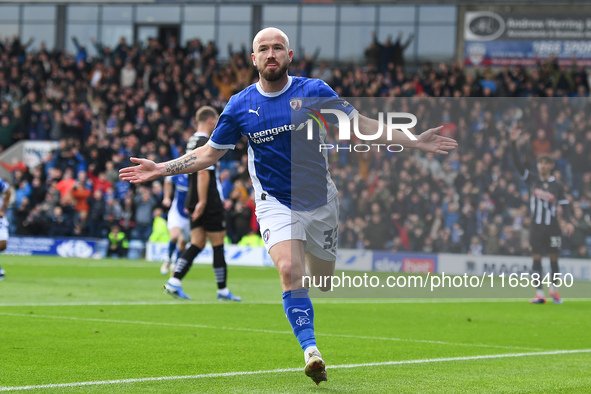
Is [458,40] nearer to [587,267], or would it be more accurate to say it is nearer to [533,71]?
[533,71]

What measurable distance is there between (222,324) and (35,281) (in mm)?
6344

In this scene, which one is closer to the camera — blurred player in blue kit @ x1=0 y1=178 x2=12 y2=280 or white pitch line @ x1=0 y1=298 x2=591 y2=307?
white pitch line @ x1=0 y1=298 x2=591 y2=307

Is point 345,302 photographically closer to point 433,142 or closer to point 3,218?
point 3,218

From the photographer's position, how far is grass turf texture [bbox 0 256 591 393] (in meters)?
6.07

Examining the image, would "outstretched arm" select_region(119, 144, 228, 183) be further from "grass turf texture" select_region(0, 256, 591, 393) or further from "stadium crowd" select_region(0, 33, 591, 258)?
"stadium crowd" select_region(0, 33, 591, 258)

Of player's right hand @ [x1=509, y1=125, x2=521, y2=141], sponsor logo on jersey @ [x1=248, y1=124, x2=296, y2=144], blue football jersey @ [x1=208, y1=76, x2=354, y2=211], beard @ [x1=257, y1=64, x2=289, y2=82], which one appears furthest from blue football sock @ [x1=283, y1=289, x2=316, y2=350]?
player's right hand @ [x1=509, y1=125, x2=521, y2=141]

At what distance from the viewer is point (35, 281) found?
14.9 metres

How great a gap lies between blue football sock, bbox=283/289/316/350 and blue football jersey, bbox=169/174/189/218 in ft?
26.3

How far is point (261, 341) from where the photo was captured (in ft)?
27.4

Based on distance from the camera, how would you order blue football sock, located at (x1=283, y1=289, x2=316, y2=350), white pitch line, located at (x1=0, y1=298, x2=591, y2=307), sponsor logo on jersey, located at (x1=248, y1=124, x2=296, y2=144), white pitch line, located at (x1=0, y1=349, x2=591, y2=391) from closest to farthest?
white pitch line, located at (x1=0, y1=349, x2=591, y2=391) < blue football sock, located at (x1=283, y1=289, x2=316, y2=350) < sponsor logo on jersey, located at (x1=248, y1=124, x2=296, y2=144) < white pitch line, located at (x1=0, y1=298, x2=591, y2=307)

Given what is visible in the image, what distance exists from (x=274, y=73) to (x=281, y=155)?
1.95 feet

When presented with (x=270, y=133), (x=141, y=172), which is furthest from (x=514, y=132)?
(x=141, y=172)

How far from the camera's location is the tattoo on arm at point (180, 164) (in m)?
6.61

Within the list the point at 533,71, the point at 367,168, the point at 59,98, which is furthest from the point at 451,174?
the point at 59,98
